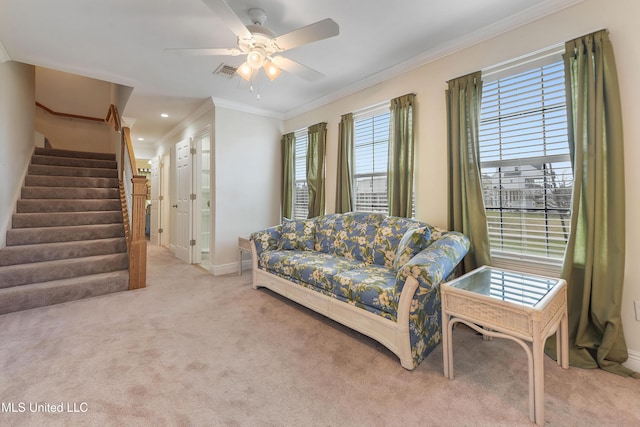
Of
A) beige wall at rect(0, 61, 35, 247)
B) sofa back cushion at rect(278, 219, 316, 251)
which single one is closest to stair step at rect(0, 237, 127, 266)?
beige wall at rect(0, 61, 35, 247)

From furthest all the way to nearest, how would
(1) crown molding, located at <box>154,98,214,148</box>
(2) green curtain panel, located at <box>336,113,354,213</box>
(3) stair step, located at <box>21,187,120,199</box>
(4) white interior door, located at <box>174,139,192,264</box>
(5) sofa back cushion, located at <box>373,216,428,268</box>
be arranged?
(4) white interior door, located at <box>174,139,192,264</box> → (1) crown molding, located at <box>154,98,214,148</box> → (3) stair step, located at <box>21,187,120,199</box> → (2) green curtain panel, located at <box>336,113,354,213</box> → (5) sofa back cushion, located at <box>373,216,428,268</box>

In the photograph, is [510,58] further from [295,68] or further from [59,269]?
[59,269]

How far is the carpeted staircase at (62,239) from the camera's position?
276 centimetres

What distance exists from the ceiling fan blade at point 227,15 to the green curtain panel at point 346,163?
5.79 feet

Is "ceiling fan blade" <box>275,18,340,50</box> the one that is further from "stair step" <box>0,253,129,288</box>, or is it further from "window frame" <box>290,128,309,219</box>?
"stair step" <box>0,253,129,288</box>

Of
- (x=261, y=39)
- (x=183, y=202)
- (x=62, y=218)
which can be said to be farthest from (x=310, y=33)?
(x=62, y=218)

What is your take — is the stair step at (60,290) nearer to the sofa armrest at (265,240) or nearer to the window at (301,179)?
the sofa armrest at (265,240)

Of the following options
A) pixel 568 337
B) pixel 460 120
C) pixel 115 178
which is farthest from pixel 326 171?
pixel 115 178

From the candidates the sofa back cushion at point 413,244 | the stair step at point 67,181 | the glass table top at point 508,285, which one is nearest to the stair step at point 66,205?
the stair step at point 67,181

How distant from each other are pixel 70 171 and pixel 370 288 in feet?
17.6

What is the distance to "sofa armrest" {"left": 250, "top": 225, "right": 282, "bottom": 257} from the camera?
313 cm

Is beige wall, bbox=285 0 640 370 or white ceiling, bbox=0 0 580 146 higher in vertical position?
white ceiling, bbox=0 0 580 146

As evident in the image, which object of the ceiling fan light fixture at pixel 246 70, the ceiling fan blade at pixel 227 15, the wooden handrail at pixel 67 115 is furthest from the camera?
the wooden handrail at pixel 67 115

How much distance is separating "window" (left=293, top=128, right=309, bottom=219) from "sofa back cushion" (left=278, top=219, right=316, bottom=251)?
0.85m
